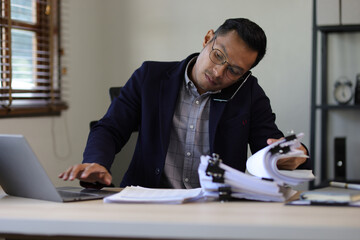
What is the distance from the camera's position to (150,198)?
1.32 metres

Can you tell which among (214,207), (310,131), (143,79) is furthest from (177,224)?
(310,131)

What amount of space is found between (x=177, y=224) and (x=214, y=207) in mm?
231

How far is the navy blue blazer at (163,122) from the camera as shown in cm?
189

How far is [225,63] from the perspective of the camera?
1.76 meters

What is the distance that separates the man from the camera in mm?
1850

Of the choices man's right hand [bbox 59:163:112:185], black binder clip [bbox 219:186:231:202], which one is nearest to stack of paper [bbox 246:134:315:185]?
black binder clip [bbox 219:186:231:202]

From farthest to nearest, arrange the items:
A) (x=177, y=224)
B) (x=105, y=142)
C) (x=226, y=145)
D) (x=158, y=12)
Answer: (x=158, y=12), (x=226, y=145), (x=105, y=142), (x=177, y=224)

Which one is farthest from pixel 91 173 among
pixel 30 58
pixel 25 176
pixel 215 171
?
pixel 30 58

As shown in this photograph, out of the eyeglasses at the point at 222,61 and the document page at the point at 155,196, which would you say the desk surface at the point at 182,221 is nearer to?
the document page at the point at 155,196

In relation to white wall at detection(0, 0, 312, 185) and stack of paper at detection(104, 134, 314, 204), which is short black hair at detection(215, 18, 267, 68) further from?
white wall at detection(0, 0, 312, 185)

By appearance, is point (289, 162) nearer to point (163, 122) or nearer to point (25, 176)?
point (163, 122)

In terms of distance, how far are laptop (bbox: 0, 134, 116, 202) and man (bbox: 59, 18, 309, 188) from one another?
406mm

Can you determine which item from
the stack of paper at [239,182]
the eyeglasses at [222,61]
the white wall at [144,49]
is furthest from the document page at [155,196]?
the white wall at [144,49]

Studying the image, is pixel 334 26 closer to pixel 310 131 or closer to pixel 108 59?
pixel 310 131
